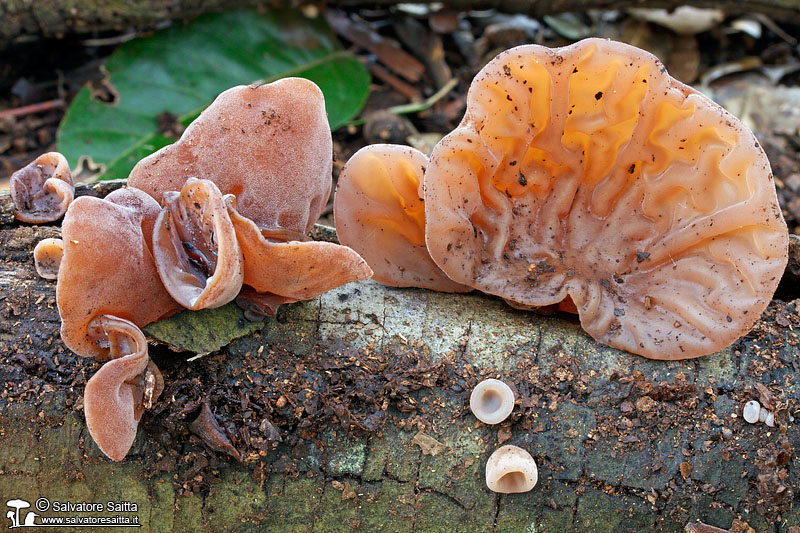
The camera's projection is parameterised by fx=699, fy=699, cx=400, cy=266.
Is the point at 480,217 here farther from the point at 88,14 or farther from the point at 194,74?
the point at 88,14

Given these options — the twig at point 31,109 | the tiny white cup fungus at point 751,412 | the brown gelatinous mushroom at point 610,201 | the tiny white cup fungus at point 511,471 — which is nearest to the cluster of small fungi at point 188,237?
the brown gelatinous mushroom at point 610,201

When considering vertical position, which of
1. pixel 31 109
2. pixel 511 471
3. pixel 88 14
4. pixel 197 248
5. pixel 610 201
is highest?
pixel 197 248

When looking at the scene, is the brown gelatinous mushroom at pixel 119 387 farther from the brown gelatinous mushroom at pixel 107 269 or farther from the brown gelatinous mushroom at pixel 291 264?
the brown gelatinous mushroom at pixel 291 264

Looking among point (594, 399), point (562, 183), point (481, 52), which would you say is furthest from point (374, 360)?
point (481, 52)

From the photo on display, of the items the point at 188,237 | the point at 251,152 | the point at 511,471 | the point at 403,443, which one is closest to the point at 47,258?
the point at 188,237

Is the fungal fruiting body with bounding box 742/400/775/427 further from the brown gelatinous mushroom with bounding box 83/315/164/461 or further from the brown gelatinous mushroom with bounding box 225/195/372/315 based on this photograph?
the brown gelatinous mushroom with bounding box 83/315/164/461
